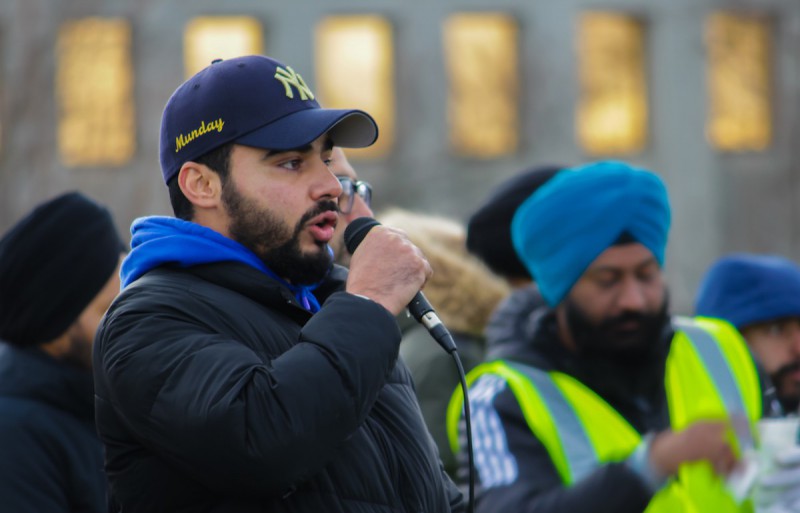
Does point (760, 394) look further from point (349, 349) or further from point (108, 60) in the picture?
point (108, 60)

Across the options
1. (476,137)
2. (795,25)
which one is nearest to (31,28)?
(476,137)

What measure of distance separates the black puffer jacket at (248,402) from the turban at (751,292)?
288 cm

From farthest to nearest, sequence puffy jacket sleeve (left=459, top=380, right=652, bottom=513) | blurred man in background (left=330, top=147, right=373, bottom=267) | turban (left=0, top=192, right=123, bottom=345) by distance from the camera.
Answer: turban (left=0, top=192, right=123, bottom=345)
blurred man in background (left=330, top=147, right=373, bottom=267)
puffy jacket sleeve (left=459, top=380, right=652, bottom=513)

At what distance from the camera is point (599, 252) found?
4141 mm

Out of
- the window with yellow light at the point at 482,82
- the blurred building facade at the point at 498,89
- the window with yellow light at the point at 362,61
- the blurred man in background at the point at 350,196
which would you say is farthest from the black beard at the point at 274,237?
the window with yellow light at the point at 482,82

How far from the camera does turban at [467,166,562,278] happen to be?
5449 mm

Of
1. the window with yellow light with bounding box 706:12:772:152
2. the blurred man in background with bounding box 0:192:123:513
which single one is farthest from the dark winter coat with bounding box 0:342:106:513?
the window with yellow light with bounding box 706:12:772:152

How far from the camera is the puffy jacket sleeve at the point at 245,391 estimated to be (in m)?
2.73

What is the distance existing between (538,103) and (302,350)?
877 inches

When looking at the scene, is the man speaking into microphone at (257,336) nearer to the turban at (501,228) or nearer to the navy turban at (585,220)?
the navy turban at (585,220)

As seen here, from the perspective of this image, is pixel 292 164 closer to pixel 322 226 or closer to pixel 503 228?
pixel 322 226

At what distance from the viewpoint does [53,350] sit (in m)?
4.52

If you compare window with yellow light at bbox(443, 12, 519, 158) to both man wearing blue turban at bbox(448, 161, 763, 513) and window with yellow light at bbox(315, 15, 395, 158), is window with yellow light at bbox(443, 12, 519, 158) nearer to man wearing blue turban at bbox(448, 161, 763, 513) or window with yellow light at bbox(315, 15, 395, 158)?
window with yellow light at bbox(315, 15, 395, 158)

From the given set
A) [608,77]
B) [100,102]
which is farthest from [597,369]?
[608,77]
